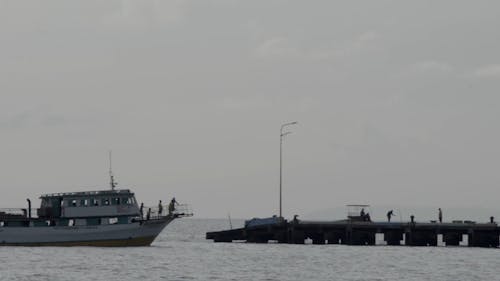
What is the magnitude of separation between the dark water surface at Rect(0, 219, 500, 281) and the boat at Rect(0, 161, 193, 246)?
1.25 meters

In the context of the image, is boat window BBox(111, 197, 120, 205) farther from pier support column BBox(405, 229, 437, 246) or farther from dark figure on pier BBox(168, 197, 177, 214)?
pier support column BBox(405, 229, 437, 246)

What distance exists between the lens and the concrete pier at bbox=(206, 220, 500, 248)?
111 m

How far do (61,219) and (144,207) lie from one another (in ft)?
29.2

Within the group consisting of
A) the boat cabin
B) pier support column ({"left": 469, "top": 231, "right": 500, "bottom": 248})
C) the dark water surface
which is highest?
the boat cabin

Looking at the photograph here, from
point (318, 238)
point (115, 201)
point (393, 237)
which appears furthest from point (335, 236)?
point (115, 201)

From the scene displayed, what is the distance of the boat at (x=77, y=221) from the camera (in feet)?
333

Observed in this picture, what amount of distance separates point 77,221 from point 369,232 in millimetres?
27717

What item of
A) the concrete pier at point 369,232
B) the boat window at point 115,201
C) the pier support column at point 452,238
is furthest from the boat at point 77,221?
the pier support column at point 452,238

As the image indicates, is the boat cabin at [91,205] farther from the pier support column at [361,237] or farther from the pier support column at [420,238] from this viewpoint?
the pier support column at [420,238]

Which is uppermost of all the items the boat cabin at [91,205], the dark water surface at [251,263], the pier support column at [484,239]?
the boat cabin at [91,205]

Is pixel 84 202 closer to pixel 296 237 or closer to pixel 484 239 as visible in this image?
pixel 296 237

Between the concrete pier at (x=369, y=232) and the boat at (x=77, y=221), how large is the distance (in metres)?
15.0

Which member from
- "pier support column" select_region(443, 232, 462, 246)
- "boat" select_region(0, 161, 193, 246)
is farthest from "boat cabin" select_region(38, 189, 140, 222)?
"pier support column" select_region(443, 232, 462, 246)

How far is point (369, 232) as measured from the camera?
11231 cm
